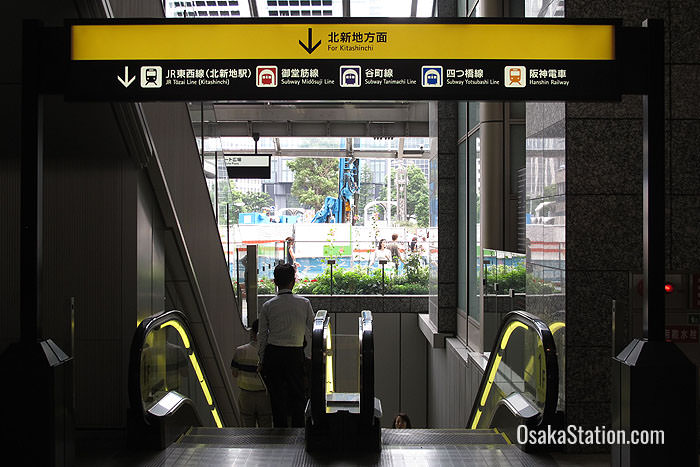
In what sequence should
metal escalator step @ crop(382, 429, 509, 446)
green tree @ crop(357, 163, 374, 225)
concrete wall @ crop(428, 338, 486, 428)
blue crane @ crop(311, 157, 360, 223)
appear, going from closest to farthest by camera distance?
metal escalator step @ crop(382, 429, 509, 446) < concrete wall @ crop(428, 338, 486, 428) < blue crane @ crop(311, 157, 360, 223) < green tree @ crop(357, 163, 374, 225)

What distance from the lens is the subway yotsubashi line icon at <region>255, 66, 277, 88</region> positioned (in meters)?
3.36

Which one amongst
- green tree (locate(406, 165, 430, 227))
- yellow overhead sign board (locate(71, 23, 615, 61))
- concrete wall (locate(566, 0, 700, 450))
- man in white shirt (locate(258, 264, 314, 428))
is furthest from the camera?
green tree (locate(406, 165, 430, 227))

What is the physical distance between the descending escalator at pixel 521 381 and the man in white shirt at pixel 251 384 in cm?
197

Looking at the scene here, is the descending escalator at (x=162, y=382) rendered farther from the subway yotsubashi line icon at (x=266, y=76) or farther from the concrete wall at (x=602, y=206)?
the concrete wall at (x=602, y=206)

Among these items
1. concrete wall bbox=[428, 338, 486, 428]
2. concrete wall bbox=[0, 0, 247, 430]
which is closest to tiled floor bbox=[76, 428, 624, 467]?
concrete wall bbox=[0, 0, 247, 430]

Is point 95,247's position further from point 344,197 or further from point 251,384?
point 344,197

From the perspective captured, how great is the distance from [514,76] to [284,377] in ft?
10.7

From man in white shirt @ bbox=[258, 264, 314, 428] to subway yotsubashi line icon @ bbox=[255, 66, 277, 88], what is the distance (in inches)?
98.0

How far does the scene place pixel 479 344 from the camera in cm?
860

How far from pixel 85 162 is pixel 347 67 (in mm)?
2754

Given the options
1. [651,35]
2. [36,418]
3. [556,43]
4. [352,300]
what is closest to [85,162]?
[36,418]

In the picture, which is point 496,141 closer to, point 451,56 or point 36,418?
point 451,56

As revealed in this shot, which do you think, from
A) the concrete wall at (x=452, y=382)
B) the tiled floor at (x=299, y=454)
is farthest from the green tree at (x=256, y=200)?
the tiled floor at (x=299, y=454)

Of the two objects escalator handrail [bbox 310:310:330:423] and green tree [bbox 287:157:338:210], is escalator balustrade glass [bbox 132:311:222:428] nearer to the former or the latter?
escalator handrail [bbox 310:310:330:423]
